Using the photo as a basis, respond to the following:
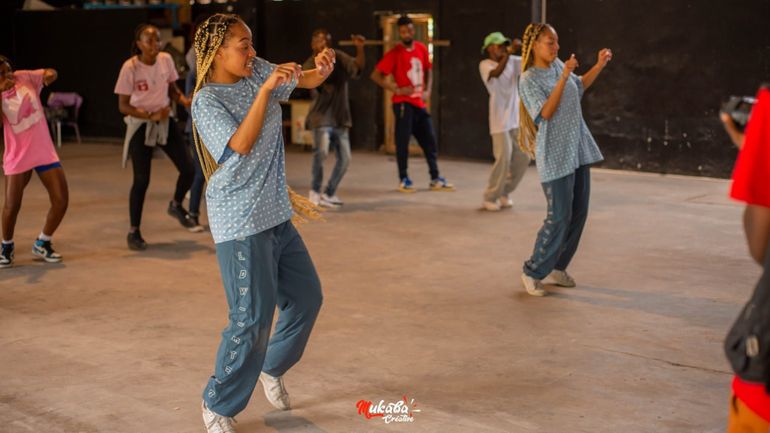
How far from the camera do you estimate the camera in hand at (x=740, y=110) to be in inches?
101

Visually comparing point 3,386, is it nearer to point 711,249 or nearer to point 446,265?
point 446,265

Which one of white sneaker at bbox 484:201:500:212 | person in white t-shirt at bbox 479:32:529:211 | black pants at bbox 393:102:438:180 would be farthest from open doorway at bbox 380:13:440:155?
white sneaker at bbox 484:201:500:212

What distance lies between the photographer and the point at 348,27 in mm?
15750

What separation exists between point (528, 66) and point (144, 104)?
125 inches

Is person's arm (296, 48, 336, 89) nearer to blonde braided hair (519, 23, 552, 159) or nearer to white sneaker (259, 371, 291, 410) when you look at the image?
white sneaker (259, 371, 291, 410)

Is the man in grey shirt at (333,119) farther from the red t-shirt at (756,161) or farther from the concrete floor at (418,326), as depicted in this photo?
the red t-shirt at (756,161)

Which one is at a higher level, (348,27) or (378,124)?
(348,27)

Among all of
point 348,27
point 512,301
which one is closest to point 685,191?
point 512,301

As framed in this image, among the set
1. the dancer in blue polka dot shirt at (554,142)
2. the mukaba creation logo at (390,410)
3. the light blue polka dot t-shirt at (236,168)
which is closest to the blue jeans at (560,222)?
the dancer in blue polka dot shirt at (554,142)

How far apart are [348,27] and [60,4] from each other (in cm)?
814

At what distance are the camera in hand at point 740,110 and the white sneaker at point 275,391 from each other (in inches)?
97.6

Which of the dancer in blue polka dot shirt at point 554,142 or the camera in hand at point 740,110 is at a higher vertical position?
the camera in hand at point 740,110

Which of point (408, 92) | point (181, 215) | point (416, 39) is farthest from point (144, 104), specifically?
point (416, 39)

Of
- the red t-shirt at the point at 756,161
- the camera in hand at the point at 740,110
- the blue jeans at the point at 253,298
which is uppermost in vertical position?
the camera in hand at the point at 740,110
